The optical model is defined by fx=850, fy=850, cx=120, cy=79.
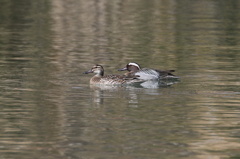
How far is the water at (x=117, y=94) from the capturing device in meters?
11.4

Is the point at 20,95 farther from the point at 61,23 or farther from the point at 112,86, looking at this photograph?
A: the point at 61,23

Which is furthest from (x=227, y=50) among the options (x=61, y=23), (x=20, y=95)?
(x=61, y=23)

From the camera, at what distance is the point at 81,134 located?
478 inches

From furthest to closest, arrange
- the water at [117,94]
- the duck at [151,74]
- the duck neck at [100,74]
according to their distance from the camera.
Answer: the duck neck at [100,74] → the duck at [151,74] → the water at [117,94]

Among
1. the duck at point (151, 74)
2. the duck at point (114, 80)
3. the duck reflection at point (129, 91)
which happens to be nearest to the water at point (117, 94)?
the duck reflection at point (129, 91)

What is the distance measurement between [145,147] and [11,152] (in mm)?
1758

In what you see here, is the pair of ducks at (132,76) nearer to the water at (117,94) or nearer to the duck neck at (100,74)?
the duck neck at (100,74)

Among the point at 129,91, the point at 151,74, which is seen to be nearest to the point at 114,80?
the point at 151,74

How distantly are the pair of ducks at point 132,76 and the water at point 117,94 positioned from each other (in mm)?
350

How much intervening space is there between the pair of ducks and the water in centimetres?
35

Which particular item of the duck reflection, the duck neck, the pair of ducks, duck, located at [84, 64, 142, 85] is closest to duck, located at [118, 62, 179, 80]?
the pair of ducks

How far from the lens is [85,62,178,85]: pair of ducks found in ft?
58.8

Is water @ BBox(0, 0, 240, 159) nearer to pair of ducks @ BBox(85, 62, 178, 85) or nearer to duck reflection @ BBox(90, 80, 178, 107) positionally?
duck reflection @ BBox(90, 80, 178, 107)

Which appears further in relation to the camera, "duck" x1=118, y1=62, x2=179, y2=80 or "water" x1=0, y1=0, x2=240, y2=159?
"duck" x1=118, y1=62, x2=179, y2=80
